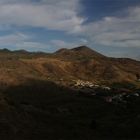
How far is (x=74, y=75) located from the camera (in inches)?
5650

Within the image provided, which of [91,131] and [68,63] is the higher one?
[68,63]

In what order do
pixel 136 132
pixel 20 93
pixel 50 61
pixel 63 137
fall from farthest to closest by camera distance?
1. pixel 50 61
2. pixel 20 93
3. pixel 136 132
4. pixel 63 137

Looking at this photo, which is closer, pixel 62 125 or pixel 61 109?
pixel 62 125

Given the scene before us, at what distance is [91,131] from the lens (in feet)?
123

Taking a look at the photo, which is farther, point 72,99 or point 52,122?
point 72,99

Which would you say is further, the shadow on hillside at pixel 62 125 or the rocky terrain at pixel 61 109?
the rocky terrain at pixel 61 109

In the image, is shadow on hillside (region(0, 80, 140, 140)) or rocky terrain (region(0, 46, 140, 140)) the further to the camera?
rocky terrain (region(0, 46, 140, 140))

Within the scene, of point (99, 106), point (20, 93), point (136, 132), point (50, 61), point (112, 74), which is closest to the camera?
point (136, 132)

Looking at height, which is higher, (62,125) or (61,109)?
(61,109)

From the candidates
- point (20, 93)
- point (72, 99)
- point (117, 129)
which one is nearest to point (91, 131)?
point (117, 129)

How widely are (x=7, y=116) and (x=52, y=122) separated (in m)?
5.26

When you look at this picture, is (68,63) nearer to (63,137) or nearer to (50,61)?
(50,61)

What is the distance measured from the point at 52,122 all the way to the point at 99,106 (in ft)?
71.6

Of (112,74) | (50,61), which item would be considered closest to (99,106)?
(112,74)
